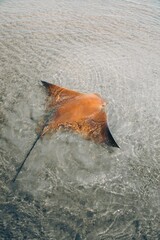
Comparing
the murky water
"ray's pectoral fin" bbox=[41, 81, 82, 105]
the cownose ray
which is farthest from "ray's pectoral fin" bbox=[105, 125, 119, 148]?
"ray's pectoral fin" bbox=[41, 81, 82, 105]

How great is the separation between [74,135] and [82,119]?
264 millimetres

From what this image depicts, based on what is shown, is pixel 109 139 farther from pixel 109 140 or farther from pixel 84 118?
pixel 84 118

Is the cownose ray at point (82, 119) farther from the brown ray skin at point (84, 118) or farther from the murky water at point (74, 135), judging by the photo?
the murky water at point (74, 135)

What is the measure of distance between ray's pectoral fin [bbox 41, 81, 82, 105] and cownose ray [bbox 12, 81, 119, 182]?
0.10 meters

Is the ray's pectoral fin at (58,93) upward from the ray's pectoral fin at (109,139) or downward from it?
upward

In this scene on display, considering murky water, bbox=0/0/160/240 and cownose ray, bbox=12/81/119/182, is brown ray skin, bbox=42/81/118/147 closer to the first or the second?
cownose ray, bbox=12/81/119/182

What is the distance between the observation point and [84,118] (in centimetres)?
535

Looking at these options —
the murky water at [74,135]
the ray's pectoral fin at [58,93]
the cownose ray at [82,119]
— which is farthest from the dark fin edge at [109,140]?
the ray's pectoral fin at [58,93]

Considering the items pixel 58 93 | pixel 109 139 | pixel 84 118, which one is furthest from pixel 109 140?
pixel 58 93

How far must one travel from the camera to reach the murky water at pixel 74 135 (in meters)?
4.35

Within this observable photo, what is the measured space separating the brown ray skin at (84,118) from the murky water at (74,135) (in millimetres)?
147

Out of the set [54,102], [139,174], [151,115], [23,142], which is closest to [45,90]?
[54,102]

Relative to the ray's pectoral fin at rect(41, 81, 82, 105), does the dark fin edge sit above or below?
below

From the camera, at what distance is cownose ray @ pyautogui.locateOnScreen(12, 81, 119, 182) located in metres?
5.25
